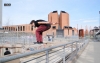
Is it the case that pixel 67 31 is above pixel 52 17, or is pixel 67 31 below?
below

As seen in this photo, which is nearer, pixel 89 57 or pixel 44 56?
pixel 44 56

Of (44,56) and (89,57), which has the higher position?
(44,56)

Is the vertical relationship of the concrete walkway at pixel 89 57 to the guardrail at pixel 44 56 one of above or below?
below

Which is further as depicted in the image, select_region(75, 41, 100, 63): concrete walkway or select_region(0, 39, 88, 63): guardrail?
select_region(75, 41, 100, 63): concrete walkway

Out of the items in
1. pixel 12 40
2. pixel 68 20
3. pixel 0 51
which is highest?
pixel 68 20

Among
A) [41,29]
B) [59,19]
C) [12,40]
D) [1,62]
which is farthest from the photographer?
[59,19]

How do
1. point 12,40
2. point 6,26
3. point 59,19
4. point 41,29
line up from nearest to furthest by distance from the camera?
point 41,29 → point 12,40 → point 6,26 → point 59,19

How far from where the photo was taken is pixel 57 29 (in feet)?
263

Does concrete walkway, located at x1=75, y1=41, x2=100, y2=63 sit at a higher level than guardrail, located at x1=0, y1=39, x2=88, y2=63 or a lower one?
lower

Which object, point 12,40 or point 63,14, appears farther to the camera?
point 63,14

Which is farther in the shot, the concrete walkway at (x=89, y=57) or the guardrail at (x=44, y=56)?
the concrete walkway at (x=89, y=57)

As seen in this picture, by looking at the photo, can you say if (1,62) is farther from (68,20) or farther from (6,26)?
(68,20)

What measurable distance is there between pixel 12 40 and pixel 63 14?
60.4 metres

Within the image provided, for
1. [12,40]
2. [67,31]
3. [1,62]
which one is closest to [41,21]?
[12,40]
